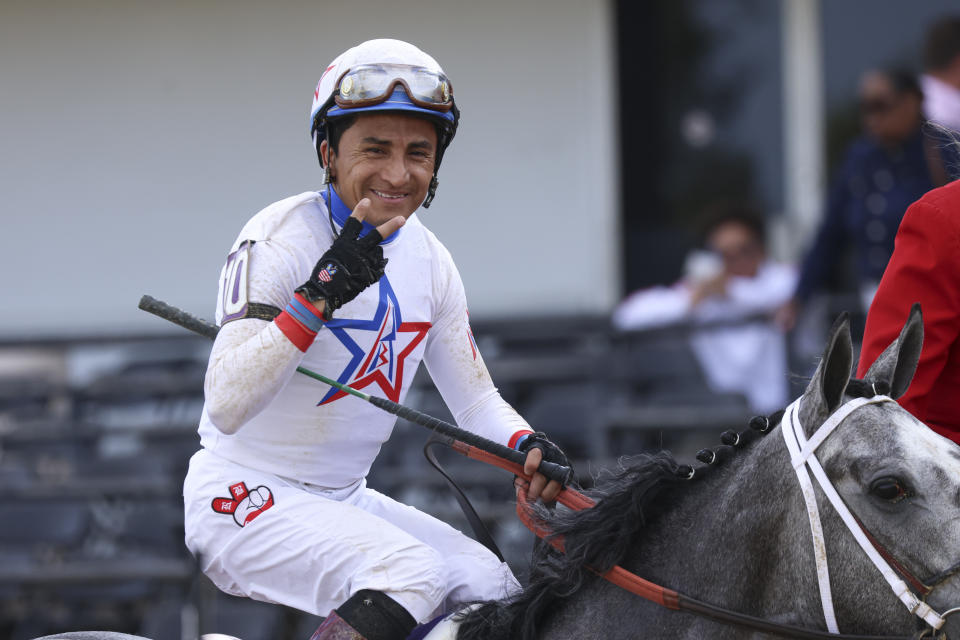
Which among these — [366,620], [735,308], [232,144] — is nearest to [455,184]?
[232,144]

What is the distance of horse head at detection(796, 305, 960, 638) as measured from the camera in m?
2.02

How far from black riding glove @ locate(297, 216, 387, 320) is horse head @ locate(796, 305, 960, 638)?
A: 912 mm

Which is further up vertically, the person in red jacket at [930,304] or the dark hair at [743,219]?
the person in red jacket at [930,304]

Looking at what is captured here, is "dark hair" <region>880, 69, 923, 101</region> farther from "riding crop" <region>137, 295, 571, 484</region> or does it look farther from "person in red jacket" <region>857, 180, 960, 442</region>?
"riding crop" <region>137, 295, 571, 484</region>

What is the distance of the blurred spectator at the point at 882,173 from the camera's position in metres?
5.55

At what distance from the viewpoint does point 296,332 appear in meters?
2.32

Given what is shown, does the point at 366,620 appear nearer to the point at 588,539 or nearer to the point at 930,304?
the point at 588,539

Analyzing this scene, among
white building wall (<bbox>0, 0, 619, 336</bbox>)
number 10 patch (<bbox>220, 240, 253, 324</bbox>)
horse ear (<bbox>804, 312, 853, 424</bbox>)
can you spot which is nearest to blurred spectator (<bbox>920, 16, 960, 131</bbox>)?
white building wall (<bbox>0, 0, 619, 336</bbox>)

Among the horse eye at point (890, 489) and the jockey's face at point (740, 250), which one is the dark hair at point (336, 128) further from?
the jockey's face at point (740, 250)

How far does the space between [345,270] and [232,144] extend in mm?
6734

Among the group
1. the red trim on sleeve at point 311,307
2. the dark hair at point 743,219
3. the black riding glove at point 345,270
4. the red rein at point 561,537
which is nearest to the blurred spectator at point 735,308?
the dark hair at point 743,219

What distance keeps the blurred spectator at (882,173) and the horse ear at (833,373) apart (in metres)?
3.58

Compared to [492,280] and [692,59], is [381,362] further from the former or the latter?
[692,59]

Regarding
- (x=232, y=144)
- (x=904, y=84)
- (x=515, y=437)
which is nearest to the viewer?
(x=515, y=437)
